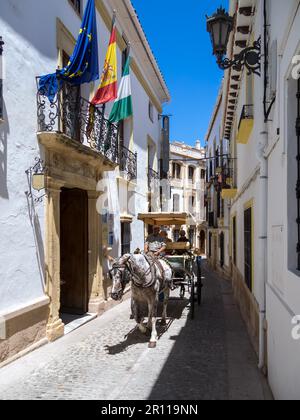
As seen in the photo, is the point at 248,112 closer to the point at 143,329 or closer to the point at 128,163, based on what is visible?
the point at 143,329

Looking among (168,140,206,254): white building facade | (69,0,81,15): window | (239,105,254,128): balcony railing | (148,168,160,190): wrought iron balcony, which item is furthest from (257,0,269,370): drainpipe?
(168,140,206,254): white building facade

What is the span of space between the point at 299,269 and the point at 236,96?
9533 millimetres

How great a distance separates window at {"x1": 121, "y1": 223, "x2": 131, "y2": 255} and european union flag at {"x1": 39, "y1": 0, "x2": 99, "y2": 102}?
237 inches

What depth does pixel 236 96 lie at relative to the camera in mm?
12391

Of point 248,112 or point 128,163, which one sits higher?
point 248,112

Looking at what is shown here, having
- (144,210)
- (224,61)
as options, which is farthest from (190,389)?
(144,210)

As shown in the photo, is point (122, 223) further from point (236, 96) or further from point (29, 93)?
point (29, 93)

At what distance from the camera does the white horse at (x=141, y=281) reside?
6.94 m

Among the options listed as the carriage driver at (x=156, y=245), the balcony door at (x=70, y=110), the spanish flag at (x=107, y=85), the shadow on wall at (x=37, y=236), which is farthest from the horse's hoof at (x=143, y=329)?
the spanish flag at (x=107, y=85)

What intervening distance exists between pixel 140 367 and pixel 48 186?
3.58m

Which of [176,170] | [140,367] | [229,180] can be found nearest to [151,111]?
[229,180]

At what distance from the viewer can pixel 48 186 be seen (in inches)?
304

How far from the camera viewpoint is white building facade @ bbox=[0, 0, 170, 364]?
21.4 feet
